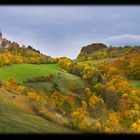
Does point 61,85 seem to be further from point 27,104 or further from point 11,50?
point 27,104

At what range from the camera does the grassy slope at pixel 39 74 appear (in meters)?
15.5

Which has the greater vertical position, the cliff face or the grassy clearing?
the cliff face

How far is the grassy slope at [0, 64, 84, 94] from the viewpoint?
50.8ft

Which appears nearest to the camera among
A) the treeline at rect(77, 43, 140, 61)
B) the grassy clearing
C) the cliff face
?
the grassy clearing

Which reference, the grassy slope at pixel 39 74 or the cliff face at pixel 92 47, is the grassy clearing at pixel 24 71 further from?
the cliff face at pixel 92 47

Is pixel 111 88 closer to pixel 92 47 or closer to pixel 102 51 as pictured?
pixel 92 47

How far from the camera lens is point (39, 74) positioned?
623 inches

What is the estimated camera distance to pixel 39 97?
1370 centimetres

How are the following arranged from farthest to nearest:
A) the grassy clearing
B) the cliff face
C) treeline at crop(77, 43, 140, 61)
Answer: treeline at crop(77, 43, 140, 61) → the cliff face → the grassy clearing

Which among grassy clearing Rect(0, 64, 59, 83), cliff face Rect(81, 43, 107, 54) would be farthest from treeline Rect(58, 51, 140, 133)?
grassy clearing Rect(0, 64, 59, 83)

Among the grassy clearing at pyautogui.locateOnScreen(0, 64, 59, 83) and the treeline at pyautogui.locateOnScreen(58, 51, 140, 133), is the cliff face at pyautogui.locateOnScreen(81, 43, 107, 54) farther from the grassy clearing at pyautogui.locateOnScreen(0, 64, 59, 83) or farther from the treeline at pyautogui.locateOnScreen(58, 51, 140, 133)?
the grassy clearing at pyautogui.locateOnScreen(0, 64, 59, 83)

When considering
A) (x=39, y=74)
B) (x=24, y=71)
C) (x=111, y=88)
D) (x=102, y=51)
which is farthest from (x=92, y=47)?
(x=24, y=71)

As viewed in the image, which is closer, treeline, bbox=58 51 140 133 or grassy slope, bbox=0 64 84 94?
grassy slope, bbox=0 64 84 94

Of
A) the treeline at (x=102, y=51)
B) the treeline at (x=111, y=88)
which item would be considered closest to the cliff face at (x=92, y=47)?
the treeline at (x=102, y=51)
